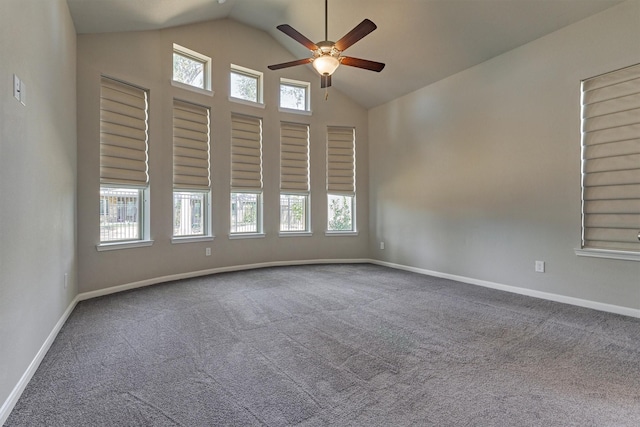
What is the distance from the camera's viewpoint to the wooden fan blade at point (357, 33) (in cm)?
289

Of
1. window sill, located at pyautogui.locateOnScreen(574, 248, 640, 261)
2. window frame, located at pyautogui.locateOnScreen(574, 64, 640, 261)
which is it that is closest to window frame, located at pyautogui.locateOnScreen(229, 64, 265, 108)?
window frame, located at pyautogui.locateOnScreen(574, 64, 640, 261)

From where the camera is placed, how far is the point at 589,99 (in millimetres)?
3557

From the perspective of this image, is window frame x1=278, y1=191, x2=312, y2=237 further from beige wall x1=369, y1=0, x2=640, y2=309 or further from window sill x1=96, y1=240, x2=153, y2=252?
window sill x1=96, y1=240, x2=153, y2=252

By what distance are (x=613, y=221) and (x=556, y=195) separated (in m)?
0.59

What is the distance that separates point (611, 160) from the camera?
3.41 meters

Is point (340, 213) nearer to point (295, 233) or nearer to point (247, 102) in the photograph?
point (295, 233)

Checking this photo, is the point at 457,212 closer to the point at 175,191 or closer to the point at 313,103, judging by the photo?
the point at 313,103

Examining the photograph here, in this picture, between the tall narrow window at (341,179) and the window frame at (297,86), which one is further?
the tall narrow window at (341,179)

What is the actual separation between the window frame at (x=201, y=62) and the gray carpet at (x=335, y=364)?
3.12m

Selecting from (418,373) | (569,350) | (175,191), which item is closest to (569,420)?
(418,373)

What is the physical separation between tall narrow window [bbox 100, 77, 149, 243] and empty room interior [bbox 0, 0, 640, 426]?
28 millimetres

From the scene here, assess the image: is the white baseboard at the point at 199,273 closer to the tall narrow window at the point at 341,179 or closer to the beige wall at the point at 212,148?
Answer: the beige wall at the point at 212,148

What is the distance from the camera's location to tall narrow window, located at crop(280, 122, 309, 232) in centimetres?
598

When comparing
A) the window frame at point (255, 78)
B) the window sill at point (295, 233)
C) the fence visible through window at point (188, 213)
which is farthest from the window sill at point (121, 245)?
the window frame at point (255, 78)
